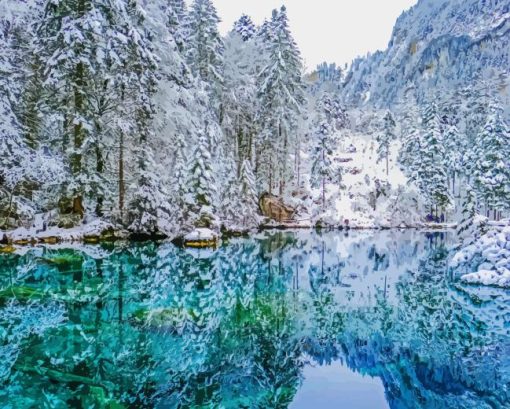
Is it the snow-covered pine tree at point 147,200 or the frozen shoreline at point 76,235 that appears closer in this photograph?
the frozen shoreline at point 76,235

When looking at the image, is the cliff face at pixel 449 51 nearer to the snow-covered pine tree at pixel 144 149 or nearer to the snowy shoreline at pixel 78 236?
the snow-covered pine tree at pixel 144 149

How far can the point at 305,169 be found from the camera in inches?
2532

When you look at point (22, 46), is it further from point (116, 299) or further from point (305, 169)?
point (305, 169)

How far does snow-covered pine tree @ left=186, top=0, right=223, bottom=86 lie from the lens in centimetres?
3681

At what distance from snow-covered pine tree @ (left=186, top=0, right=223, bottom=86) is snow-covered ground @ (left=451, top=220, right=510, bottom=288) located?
2476cm

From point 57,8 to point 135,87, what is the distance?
5.31 meters

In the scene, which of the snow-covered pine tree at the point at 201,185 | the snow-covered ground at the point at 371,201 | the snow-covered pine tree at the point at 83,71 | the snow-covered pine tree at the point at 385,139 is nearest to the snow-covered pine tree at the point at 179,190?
the snow-covered pine tree at the point at 201,185

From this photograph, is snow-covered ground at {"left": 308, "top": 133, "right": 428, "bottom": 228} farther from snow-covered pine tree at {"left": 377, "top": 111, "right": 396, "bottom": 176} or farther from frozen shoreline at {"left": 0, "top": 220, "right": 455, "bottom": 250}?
frozen shoreline at {"left": 0, "top": 220, "right": 455, "bottom": 250}

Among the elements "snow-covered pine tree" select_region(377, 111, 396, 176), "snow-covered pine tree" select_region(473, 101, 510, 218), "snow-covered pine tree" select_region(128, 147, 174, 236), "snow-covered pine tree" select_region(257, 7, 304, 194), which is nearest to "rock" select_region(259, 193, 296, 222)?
"snow-covered pine tree" select_region(257, 7, 304, 194)

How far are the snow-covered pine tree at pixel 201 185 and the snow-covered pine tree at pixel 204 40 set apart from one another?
35.9 feet

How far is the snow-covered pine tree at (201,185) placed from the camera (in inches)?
1093

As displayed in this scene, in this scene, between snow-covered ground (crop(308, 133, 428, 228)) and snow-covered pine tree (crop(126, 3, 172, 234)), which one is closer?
snow-covered pine tree (crop(126, 3, 172, 234))

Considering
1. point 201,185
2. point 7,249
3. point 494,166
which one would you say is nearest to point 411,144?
point 494,166

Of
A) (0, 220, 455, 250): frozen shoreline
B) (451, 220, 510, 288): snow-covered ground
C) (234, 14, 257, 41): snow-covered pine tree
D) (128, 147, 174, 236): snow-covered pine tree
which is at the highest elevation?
(234, 14, 257, 41): snow-covered pine tree
